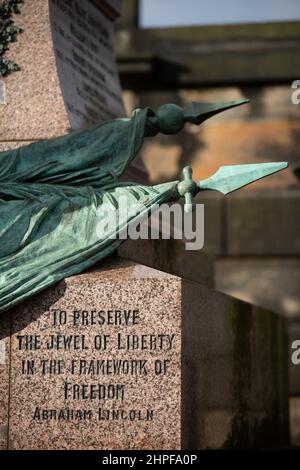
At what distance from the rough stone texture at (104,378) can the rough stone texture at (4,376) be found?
40mm

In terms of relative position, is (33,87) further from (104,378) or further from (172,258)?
(104,378)

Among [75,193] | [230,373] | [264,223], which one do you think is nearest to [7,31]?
[75,193]

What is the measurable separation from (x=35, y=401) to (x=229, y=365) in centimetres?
174

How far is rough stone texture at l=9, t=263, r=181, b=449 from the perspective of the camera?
8086 mm

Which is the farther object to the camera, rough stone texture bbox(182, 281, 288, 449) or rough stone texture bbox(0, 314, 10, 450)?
rough stone texture bbox(182, 281, 288, 449)

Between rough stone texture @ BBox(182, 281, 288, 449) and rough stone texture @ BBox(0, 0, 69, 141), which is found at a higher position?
rough stone texture @ BBox(0, 0, 69, 141)

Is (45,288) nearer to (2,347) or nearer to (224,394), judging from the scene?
(2,347)

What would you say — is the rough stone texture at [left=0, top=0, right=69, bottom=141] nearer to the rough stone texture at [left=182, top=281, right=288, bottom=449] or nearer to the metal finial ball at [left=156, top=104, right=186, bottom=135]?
the metal finial ball at [left=156, top=104, right=186, bottom=135]

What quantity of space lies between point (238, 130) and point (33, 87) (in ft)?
23.4

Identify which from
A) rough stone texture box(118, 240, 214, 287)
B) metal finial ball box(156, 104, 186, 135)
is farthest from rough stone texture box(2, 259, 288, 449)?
metal finial ball box(156, 104, 186, 135)

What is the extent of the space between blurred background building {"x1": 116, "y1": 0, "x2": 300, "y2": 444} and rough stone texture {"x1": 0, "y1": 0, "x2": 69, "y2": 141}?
6.57m

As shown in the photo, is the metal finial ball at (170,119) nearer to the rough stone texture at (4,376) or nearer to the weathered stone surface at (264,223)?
the rough stone texture at (4,376)

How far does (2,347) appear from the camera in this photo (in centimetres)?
838

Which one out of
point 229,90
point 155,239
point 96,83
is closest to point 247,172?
point 155,239
